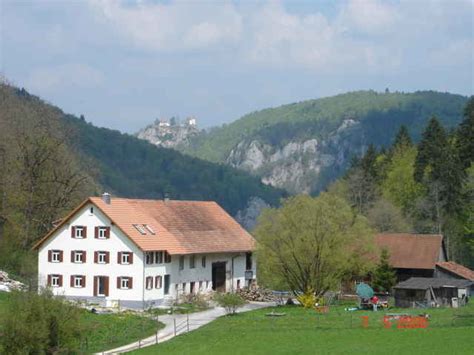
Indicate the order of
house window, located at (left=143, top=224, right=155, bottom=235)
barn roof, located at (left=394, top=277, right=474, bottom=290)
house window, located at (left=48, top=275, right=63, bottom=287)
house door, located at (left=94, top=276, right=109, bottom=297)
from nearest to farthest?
barn roof, located at (left=394, top=277, right=474, bottom=290) → house door, located at (left=94, top=276, right=109, bottom=297) → house window, located at (left=48, top=275, right=63, bottom=287) → house window, located at (left=143, top=224, right=155, bottom=235)

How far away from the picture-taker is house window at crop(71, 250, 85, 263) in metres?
62.3

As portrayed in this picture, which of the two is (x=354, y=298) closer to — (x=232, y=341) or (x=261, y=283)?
(x=261, y=283)

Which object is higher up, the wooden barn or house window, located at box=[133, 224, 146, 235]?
house window, located at box=[133, 224, 146, 235]

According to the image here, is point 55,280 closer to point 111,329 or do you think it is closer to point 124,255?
point 124,255

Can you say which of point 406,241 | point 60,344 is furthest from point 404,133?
point 60,344

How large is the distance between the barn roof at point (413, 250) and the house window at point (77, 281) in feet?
75.3

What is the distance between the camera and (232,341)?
42.8 meters

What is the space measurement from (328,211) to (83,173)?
23109mm

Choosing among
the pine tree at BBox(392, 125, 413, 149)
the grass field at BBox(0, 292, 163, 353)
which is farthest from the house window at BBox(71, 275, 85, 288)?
the pine tree at BBox(392, 125, 413, 149)

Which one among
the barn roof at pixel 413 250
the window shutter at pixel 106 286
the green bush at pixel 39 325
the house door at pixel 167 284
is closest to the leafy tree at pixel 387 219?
the barn roof at pixel 413 250

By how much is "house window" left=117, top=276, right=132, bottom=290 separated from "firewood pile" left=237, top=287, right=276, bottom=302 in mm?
10567

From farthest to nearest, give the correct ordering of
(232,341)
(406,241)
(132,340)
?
(406,241), (132,340), (232,341)

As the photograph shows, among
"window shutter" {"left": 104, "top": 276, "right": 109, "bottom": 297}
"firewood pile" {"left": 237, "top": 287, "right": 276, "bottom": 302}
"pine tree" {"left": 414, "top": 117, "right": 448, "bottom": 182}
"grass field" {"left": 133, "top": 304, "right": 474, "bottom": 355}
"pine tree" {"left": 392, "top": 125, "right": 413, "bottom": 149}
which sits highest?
"pine tree" {"left": 392, "top": 125, "right": 413, "bottom": 149}

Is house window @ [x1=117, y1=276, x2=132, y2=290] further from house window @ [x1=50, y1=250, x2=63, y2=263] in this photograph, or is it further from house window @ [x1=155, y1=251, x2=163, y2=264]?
house window @ [x1=50, y1=250, x2=63, y2=263]
